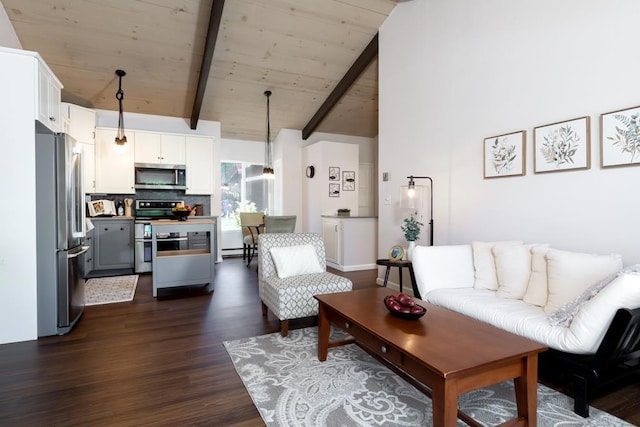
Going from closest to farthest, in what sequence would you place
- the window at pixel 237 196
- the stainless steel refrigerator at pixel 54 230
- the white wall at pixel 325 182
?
the stainless steel refrigerator at pixel 54 230, the white wall at pixel 325 182, the window at pixel 237 196

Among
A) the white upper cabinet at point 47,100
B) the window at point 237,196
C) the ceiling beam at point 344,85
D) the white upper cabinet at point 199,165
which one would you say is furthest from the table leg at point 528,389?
the window at point 237,196

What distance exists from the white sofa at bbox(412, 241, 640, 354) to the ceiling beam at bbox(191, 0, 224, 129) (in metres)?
3.42

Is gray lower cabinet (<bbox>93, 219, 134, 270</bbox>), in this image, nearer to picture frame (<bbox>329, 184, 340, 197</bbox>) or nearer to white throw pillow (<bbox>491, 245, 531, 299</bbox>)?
picture frame (<bbox>329, 184, 340, 197</bbox>)

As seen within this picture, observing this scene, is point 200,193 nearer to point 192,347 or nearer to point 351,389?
point 192,347

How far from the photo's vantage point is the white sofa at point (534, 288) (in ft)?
5.90

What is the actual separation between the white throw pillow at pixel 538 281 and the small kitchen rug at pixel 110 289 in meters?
4.11

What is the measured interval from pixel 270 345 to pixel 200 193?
13.7 ft

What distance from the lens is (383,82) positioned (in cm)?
458

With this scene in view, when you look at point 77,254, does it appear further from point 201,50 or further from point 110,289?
point 201,50

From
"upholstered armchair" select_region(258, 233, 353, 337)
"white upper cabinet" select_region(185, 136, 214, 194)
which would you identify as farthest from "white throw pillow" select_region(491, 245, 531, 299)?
"white upper cabinet" select_region(185, 136, 214, 194)

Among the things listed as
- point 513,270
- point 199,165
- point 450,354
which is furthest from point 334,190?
point 450,354

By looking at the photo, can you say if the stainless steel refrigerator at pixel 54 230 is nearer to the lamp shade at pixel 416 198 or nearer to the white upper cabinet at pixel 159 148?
the white upper cabinet at pixel 159 148

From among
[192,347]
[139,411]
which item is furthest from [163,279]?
[139,411]

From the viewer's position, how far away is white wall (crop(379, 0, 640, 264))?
7.72 ft
